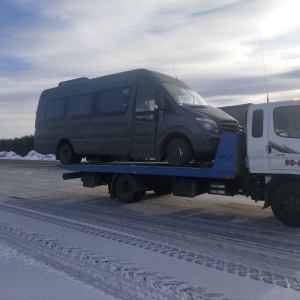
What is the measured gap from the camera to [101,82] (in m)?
10.9

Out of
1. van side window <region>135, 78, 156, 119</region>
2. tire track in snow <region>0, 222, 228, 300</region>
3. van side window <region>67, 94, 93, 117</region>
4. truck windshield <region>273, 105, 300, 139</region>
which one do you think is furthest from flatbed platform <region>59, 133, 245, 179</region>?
tire track in snow <region>0, 222, 228, 300</region>

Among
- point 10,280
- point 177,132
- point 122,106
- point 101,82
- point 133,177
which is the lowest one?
point 10,280

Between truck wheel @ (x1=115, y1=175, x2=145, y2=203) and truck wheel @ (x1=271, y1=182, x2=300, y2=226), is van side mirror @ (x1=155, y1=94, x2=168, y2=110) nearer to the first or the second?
truck wheel @ (x1=115, y1=175, x2=145, y2=203)

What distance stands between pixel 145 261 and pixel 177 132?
410cm

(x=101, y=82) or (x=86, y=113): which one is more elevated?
(x=101, y=82)

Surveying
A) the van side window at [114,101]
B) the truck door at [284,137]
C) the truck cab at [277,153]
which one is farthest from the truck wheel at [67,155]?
the truck door at [284,137]

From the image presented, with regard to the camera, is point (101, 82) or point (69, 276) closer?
point (69, 276)

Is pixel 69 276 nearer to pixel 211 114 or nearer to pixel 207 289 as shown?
pixel 207 289

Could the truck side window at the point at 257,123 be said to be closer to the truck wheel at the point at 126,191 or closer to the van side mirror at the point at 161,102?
the van side mirror at the point at 161,102

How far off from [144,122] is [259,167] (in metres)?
3.16

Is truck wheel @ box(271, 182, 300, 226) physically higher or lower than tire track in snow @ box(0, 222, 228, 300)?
higher

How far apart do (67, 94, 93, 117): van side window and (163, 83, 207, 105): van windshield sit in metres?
2.55

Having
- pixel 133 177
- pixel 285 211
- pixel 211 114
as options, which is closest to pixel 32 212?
pixel 133 177

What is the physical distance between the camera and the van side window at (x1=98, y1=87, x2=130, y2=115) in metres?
10.2
